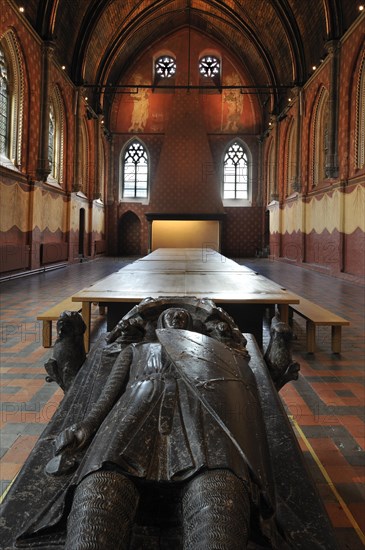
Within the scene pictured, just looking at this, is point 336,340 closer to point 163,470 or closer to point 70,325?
point 70,325

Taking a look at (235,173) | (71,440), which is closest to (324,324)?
(71,440)

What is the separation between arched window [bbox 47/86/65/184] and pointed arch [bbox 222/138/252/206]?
437 inches

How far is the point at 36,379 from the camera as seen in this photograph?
3.81 metres

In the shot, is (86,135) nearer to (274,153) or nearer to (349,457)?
(274,153)

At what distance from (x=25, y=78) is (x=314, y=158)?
438 inches

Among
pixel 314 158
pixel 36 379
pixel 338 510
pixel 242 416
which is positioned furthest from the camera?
pixel 314 158

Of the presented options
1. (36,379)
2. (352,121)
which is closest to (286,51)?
(352,121)

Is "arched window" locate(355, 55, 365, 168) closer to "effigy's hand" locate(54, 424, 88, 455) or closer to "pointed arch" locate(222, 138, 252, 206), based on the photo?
"pointed arch" locate(222, 138, 252, 206)

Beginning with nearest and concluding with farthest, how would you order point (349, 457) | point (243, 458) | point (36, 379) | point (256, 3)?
1. point (243, 458)
2. point (349, 457)
3. point (36, 379)
4. point (256, 3)

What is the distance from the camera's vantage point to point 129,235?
83.3 feet

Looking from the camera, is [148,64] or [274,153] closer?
[274,153]

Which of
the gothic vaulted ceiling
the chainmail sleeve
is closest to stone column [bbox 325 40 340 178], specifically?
the gothic vaulted ceiling

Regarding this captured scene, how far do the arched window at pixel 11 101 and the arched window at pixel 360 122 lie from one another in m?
10.3

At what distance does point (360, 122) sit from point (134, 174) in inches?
594
